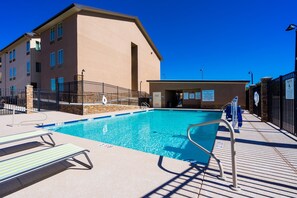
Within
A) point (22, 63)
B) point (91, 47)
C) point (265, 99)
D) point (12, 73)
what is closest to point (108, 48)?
point (91, 47)

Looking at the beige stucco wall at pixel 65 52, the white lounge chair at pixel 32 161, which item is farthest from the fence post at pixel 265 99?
the beige stucco wall at pixel 65 52

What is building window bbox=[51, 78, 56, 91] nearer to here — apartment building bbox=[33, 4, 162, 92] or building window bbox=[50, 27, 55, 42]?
apartment building bbox=[33, 4, 162, 92]

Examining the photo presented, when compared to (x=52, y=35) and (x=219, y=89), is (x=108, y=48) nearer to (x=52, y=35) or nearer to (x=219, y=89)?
(x=52, y=35)

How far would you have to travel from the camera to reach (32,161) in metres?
2.72

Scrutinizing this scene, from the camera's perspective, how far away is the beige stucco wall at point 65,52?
16.1 metres

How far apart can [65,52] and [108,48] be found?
14.6 ft

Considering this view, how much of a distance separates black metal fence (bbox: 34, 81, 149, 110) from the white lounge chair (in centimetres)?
1008

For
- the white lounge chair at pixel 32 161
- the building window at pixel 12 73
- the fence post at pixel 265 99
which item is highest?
the building window at pixel 12 73

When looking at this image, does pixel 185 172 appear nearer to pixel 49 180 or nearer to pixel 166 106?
pixel 49 180

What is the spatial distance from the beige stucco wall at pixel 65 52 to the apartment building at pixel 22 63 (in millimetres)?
1860

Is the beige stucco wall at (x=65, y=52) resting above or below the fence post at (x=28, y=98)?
above

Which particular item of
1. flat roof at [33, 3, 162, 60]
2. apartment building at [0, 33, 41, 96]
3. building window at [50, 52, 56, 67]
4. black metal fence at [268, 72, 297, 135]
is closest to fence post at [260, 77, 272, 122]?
black metal fence at [268, 72, 297, 135]

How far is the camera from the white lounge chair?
7.76ft

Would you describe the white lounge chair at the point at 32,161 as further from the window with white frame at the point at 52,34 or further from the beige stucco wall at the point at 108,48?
the window with white frame at the point at 52,34
